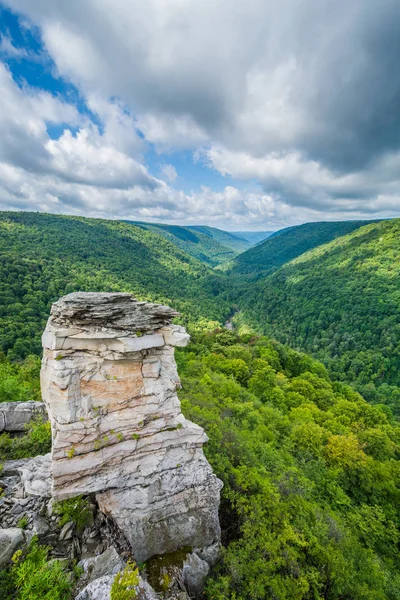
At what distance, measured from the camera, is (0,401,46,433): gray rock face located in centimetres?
1628

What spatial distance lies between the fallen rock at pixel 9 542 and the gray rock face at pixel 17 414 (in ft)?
27.5

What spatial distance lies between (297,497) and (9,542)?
15231mm

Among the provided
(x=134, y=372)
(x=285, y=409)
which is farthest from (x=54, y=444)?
(x=285, y=409)

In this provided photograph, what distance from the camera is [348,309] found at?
124562 millimetres

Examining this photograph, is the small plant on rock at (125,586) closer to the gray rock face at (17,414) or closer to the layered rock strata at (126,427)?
the layered rock strata at (126,427)

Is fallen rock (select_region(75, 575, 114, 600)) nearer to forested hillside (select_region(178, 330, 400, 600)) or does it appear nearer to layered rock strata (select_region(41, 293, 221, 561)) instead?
layered rock strata (select_region(41, 293, 221, 561))

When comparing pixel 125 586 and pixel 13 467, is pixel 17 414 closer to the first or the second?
pixel 13 467

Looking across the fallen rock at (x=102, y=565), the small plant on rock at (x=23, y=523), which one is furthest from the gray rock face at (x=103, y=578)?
the small plant on rock at (x=23, y=523)

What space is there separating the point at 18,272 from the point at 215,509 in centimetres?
10119

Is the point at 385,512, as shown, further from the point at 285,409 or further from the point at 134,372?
the point at 134,372

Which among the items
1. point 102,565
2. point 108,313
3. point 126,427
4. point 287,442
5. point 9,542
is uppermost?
point 108,313

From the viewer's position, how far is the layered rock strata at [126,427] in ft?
35.2

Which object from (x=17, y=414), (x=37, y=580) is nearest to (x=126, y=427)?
(x=37, y=580)

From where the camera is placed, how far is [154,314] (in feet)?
40.9
